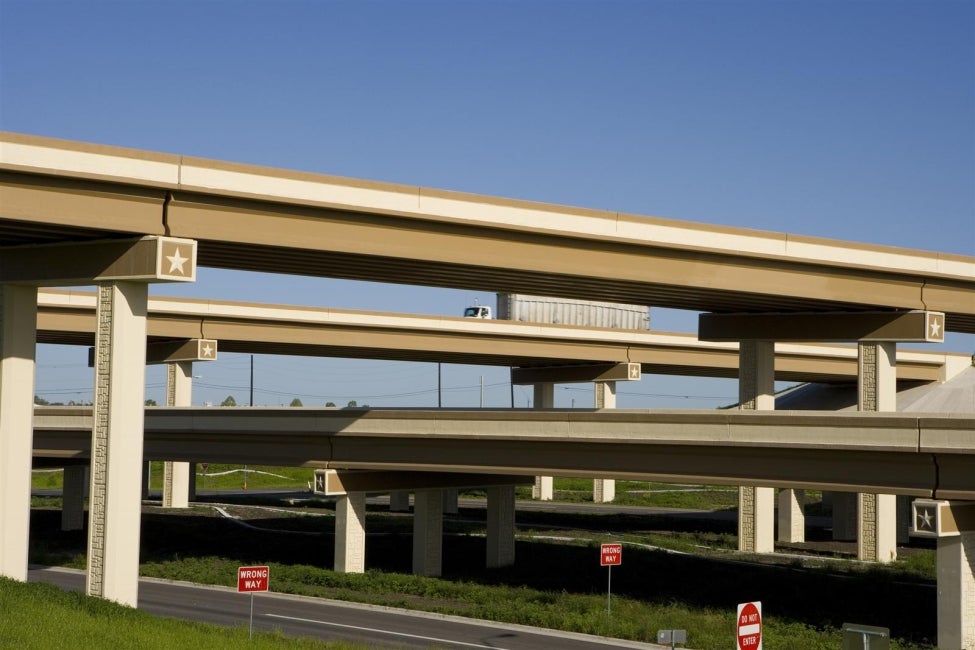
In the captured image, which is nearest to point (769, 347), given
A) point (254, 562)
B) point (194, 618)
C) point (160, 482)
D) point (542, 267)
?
point (542, 267)

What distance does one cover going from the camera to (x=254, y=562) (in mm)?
46188

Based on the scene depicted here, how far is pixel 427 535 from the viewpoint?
43594 millimetres

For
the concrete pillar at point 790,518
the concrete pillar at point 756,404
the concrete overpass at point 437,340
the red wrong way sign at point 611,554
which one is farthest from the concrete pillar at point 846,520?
the red wrong way sign at point 611,554

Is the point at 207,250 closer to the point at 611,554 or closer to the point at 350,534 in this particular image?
the point at 611,554

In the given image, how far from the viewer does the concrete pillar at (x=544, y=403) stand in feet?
273

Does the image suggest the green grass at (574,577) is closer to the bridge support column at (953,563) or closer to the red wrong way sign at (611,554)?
the bridge support column at (953,563)

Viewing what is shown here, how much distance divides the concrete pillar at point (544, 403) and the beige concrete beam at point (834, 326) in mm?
34163

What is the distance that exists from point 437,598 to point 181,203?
52.2ft

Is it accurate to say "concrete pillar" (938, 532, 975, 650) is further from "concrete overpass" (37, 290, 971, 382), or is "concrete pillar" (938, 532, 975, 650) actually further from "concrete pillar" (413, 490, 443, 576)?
"concrete overpass" (37, 290, 971, 382)

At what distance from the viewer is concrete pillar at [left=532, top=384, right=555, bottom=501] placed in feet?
273

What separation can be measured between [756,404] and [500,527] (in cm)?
1234

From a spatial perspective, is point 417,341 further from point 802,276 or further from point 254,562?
point 802,276

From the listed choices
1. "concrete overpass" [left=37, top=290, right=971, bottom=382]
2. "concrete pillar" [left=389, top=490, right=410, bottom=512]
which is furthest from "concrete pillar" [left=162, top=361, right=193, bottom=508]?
"concrete pillar" [left=389, top=490, right=410, bottom=512]

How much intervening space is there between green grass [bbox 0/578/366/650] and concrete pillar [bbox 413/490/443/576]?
14473mm
